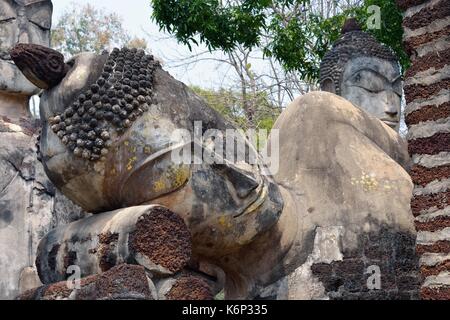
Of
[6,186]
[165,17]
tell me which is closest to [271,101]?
[165,17]

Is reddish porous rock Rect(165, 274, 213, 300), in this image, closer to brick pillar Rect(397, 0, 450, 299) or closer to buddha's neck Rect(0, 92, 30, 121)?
brick pillar Rect(397, 0, 450, 299)

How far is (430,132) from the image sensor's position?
4570mm

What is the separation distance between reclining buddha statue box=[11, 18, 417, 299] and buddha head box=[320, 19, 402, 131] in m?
1.62

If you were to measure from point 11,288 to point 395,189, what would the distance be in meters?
2.89

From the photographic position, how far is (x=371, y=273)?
5.51m

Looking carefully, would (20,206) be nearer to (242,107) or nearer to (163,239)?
(163,239)

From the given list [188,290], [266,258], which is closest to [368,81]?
[266,258]

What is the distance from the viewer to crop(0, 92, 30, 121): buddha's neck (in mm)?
7219

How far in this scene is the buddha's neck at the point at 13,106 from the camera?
284 inches

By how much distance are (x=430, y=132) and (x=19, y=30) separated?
398cm

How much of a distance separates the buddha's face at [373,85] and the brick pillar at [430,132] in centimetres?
283
